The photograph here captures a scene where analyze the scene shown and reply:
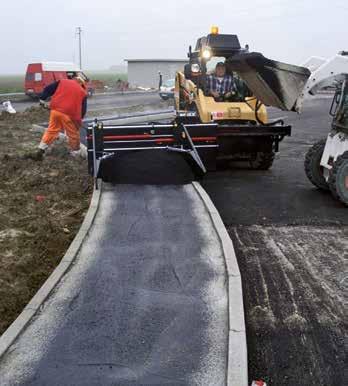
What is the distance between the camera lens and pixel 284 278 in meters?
5.00

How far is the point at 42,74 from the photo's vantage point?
93.2 ft

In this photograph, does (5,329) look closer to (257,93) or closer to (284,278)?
(284,278)

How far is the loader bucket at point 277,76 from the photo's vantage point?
725 cm

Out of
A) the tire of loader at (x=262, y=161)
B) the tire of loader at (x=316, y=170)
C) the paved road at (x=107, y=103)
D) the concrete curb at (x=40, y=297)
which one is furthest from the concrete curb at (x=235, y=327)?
the paved road at (x=107, y=103)

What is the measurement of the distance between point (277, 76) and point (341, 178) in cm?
180

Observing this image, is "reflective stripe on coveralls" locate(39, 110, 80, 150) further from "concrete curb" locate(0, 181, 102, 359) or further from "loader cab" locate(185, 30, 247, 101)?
"concrete curb" locate(0, 181, 102, 359)

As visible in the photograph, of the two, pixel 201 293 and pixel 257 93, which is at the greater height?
pixel 257 93

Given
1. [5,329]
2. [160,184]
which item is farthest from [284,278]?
[160,184]

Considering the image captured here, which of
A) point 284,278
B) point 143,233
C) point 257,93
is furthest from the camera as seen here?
point 257,93

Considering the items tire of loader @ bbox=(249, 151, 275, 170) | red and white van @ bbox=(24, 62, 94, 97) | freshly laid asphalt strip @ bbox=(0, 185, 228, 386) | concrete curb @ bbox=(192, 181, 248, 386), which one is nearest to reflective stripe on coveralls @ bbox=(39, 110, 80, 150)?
tire of loader @ bbox=(249, 151, 275, 170)

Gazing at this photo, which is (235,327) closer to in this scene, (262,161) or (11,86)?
(262,161)

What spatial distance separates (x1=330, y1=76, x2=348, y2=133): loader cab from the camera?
24.4 ft

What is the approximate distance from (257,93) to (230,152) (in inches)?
63.3

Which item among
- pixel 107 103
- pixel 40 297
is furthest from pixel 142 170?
pixel 107 103
